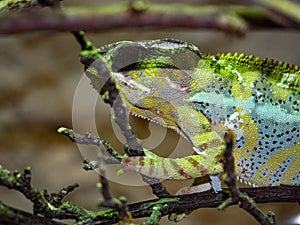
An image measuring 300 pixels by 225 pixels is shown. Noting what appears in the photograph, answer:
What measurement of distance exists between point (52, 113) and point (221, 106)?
2222 mm

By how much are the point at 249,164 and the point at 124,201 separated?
2.42 feet

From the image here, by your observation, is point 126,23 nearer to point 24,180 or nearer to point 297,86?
point 24,180

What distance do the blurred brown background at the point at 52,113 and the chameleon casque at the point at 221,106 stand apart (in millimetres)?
1728

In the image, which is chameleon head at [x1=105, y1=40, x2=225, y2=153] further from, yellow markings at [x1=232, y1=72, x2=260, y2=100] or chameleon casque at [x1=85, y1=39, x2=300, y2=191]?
yellow markings at [x1=232, y1=72, x2=260, y2=100]

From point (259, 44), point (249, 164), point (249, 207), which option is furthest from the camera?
point (259, 44)

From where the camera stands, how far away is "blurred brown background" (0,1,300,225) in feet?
11.1

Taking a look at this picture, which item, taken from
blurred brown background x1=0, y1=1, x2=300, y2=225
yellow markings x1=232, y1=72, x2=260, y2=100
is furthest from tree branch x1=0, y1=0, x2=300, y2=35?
blurred brown background x1=0, y1=1, x2=300, y2=225

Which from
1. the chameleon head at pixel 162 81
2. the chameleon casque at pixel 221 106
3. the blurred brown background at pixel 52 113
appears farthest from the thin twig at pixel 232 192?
the blurred brown background at pixel 52 113

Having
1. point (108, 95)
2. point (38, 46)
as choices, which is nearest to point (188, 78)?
point (108, 95)

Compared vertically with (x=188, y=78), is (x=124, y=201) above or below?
below

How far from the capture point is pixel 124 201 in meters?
0.86

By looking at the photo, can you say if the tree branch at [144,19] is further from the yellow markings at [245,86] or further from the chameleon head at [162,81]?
the yellow markings at [245,86]

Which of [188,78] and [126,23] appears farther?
[188,78]

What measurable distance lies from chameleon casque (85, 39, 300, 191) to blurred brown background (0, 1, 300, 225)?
1.73 meters
